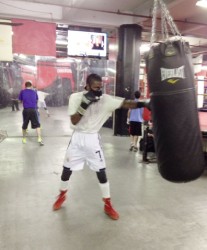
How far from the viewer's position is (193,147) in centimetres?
190

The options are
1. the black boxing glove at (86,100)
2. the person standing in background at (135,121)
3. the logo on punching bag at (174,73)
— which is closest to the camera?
the logo on punching bag at (174,73)

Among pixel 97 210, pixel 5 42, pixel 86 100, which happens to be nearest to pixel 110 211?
pixel 97 210

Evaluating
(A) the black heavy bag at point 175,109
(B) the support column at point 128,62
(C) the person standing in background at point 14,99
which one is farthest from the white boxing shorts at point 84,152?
(C) the person standing in background at point 14,99

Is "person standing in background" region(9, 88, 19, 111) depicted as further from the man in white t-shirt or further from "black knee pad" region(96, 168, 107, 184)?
"black knee pad" region(96, 168, 107, 184)

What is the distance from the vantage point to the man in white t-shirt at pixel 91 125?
254cm

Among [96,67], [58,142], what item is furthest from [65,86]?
[58,142]

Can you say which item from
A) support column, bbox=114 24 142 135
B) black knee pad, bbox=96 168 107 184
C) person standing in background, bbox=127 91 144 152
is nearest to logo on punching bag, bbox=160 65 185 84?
black knee pad, bbox=96 168 107 184

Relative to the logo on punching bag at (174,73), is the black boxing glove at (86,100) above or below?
below

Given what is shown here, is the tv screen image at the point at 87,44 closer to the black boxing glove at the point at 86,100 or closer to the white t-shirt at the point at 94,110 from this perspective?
the white t-shirt at the point at 94,110

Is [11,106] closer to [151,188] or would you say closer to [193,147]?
[151,188]

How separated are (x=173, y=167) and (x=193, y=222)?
1.05 metres

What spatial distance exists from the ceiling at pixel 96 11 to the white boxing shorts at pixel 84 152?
400 cm

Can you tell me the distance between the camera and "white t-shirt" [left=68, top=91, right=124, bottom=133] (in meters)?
2.62

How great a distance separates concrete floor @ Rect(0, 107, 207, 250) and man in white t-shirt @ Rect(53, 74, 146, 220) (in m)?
0.30
